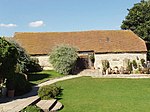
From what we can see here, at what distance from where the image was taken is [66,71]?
37.8 m

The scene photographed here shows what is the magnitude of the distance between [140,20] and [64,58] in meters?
17.5

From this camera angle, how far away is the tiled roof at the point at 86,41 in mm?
42125

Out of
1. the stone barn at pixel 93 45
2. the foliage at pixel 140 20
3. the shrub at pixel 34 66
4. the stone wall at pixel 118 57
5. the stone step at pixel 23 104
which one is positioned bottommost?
the stone step at pixel 23 104

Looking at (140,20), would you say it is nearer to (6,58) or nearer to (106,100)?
(106,100)

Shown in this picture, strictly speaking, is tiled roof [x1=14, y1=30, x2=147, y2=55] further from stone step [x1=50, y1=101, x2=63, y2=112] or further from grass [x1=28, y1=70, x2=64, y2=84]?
stone step [x1=50, y1=101, x2=63, y2=112]

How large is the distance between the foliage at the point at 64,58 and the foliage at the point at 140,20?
14.6 meters

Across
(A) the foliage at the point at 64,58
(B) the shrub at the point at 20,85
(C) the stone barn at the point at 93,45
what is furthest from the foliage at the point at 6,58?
(C) the stone barn at the point at 93,45

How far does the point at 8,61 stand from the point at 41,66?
949 inches

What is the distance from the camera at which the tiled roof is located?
138 ft

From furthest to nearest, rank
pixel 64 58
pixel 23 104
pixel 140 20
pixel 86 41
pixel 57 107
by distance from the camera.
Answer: pixel 140 20 → pixel 86 41 → pixel 64 58 → pixel 57 107 → pixel 23 104

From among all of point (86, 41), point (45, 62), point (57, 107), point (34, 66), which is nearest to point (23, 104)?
point (57, 107)

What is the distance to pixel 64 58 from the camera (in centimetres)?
3738

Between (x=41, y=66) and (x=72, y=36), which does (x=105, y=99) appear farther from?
(x=72, y=36)

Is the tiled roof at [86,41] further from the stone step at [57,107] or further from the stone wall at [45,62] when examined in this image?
the stone step at [57,107]
